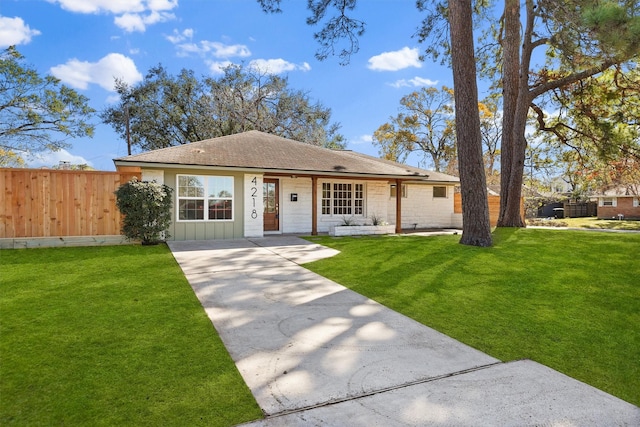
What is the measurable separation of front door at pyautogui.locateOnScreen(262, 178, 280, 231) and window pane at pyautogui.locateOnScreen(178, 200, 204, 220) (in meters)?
2.66

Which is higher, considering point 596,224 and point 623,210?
point 623,210

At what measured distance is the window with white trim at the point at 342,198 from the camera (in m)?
14.5

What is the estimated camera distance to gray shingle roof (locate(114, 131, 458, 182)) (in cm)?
1062

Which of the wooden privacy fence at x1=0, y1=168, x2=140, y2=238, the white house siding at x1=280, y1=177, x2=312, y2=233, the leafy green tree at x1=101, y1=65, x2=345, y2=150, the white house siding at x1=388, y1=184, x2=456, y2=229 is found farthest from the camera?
the leafy green tree at x1=101, y1=65, x2=345, y2=150

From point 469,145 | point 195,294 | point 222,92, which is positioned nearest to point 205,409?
point 195,294

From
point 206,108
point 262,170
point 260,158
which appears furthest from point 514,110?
point 206,108

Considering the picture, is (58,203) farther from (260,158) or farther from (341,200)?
(341,200)

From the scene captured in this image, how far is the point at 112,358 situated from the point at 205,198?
8546 millimetres

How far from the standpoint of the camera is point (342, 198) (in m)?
14.8

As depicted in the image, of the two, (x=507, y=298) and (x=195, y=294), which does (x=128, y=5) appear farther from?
(x=507, y=298)

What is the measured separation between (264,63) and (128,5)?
12.2 metres

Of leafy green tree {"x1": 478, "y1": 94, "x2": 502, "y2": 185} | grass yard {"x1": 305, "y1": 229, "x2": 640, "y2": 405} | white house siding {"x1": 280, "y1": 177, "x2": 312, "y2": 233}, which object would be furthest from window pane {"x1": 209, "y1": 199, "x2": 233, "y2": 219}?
leafy green tree {"x1": 478, "y1": 94, "x2": 502, "y2": 185}

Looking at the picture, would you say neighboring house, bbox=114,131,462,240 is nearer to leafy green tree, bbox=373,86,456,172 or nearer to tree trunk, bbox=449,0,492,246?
tree trunk, bbox=449,0,492,246

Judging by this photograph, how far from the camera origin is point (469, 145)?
360 inches
